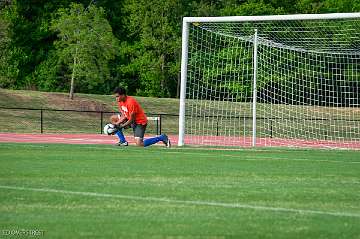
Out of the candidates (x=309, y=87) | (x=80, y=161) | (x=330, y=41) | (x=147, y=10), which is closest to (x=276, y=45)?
(x=330, y=41)

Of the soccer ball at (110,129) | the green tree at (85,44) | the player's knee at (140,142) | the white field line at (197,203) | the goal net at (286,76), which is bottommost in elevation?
the white field line at (197,203)

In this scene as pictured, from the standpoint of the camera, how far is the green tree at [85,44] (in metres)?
51.9

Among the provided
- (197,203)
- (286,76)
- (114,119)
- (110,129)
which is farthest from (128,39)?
(197,203)

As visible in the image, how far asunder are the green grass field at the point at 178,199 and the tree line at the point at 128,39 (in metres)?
44.8

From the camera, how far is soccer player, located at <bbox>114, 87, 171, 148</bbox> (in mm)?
24547

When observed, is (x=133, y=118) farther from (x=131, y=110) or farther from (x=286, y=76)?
Result: (x=286, y=76)

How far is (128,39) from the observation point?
80.1 meters

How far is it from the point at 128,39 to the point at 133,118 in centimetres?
5579

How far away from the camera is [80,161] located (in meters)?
16.7

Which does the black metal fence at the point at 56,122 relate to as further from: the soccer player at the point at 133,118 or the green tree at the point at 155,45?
the green tree at the point at 155,45

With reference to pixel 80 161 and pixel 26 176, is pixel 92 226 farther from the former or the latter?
pixel 80 161

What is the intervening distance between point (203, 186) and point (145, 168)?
3.39 m

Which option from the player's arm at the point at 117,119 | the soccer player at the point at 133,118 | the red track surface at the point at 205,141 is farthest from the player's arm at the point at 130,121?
the red track surface at the point at 205,141

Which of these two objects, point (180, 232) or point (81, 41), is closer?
point (180, 232)
